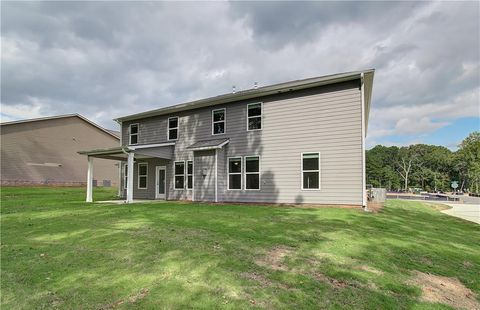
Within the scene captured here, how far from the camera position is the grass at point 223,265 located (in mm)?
3178

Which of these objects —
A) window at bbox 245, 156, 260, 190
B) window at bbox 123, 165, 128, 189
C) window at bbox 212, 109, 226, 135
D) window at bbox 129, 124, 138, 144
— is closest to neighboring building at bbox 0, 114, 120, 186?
window at bbox 123, 165, 128, 189

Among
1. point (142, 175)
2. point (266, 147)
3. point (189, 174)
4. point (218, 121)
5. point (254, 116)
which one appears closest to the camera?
point (266, 147)

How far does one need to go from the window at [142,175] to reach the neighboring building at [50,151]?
11.7 metres

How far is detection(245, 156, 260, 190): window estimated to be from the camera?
1389 centimetres

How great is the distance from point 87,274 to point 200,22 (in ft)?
43.0

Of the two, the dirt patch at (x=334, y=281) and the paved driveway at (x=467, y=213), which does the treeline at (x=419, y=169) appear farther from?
the dirt patch at (x=334, y=281)

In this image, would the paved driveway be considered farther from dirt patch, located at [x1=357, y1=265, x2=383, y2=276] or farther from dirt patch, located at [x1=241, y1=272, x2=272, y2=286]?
dirt patch, located at [x1=241, y1=272, x2=272, y2=286]

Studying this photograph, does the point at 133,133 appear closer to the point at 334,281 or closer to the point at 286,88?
the point at 286,88

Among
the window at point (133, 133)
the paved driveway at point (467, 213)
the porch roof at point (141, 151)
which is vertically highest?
the window at point (133, 133)

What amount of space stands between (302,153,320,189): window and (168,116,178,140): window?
26.2 ft

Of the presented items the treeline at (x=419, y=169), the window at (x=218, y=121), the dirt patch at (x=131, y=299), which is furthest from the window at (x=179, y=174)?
the treeline at (x=419, y=169)

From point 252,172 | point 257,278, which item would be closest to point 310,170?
point 252,172

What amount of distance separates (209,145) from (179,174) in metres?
3.18

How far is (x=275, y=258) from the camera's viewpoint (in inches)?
178
